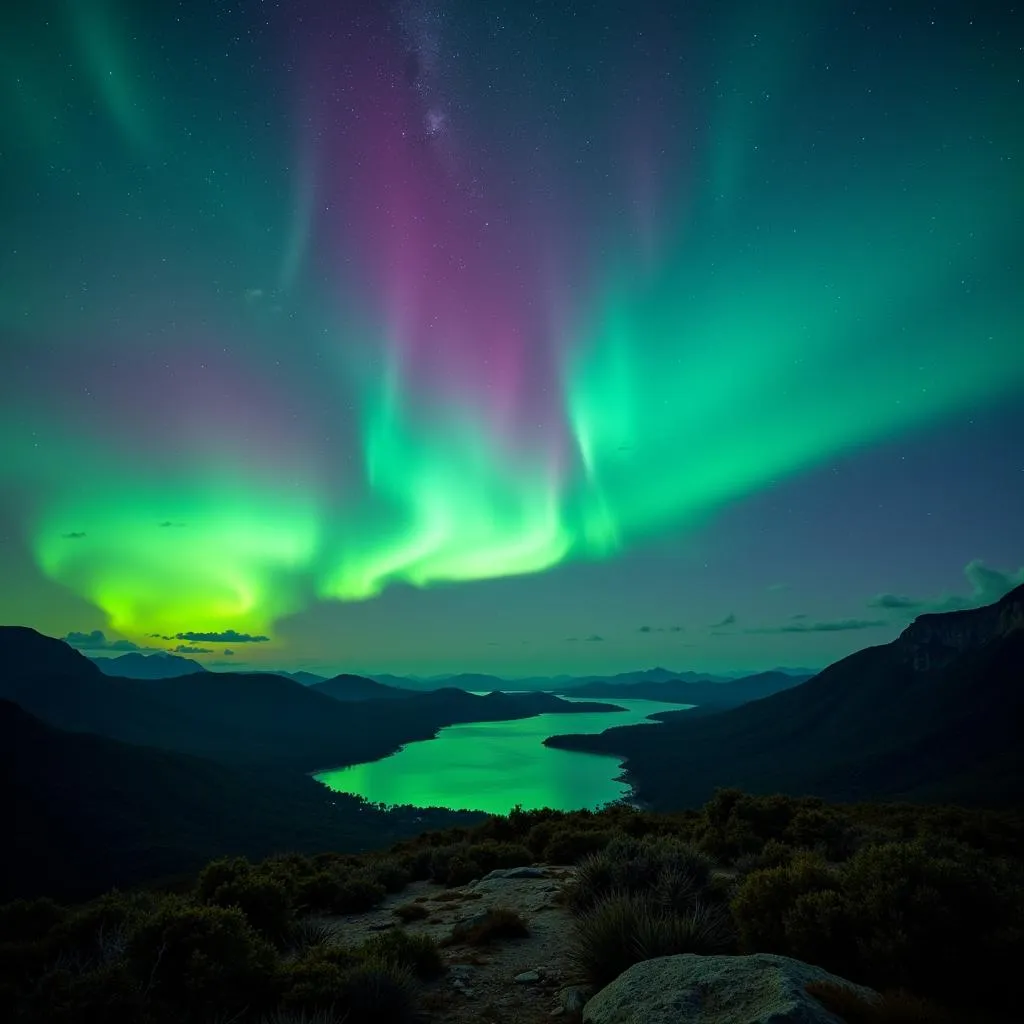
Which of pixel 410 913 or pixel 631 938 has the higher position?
pixel 631 938

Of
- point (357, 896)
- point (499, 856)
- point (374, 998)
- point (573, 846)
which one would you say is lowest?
point (499, 856)

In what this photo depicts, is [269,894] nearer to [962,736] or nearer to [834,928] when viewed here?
[834,928]

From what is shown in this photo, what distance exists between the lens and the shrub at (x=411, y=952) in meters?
8.09

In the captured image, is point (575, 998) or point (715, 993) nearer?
point (715, 993)

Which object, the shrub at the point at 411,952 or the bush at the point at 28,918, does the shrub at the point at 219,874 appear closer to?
the bush at the point at 28,918

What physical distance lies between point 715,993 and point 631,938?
2325mm

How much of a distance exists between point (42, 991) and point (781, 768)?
207381 mm

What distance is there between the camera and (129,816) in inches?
5369

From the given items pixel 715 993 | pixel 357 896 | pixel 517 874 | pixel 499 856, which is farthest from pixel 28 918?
pixel 715 993

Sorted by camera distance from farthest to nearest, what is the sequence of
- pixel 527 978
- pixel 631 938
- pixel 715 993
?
pixel 527 978 → pixel 631 938 → pixel 715 993

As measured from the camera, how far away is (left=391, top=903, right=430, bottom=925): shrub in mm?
12297

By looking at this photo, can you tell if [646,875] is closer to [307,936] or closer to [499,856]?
[307,936]

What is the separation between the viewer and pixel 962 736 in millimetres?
154000

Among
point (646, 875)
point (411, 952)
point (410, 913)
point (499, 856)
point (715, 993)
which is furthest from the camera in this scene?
point (499, 856)
